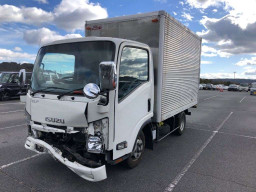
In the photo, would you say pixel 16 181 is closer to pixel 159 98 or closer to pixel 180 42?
pixel 159 98

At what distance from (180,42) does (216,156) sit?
9.63ft

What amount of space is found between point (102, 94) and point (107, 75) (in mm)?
367

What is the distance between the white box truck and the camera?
3309 mm

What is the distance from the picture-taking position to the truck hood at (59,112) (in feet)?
10.9

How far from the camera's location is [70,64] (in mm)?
3873

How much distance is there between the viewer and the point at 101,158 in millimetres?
3525

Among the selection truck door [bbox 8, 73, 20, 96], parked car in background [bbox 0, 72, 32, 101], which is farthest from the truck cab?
truck door [bbox 8, 73, 20, 96]

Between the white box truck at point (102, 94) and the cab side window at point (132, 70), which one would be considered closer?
the white box truck at point (102, 94)

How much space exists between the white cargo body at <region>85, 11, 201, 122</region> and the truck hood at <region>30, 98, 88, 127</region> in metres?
1.94

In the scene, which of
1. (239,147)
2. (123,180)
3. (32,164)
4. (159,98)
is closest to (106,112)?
(123,180)

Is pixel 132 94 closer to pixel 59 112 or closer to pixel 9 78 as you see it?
pixel 59 112

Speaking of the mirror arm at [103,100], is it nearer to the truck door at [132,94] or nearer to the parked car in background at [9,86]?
the truck door at [132,94]

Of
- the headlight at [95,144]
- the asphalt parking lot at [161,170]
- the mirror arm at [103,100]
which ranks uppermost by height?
the mirror arm at [103,100]

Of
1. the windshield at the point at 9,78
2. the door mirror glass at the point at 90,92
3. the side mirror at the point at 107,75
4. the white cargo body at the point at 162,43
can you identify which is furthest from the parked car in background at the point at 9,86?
the side mirror at the point at 107,75
